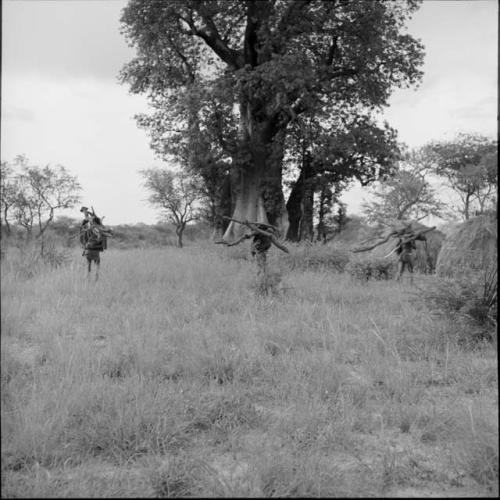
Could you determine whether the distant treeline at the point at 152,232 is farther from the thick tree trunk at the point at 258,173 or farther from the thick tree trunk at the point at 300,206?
the thick tree trunk at the point at 258,173

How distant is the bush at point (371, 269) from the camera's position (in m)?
13.3

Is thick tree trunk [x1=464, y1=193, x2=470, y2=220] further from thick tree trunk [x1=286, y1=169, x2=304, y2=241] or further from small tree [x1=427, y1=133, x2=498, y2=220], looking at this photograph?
thick tree trunk [x1=286, y1=169, x2=304, y2=241]

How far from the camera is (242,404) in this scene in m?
4.15

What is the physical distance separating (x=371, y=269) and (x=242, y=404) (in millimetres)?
10042

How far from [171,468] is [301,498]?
0.78m

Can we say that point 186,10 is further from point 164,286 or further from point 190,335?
point 190,335

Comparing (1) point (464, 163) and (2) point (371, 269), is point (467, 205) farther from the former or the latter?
(2) point (371, 269)

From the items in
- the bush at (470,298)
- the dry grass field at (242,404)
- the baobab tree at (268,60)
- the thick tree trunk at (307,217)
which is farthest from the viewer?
the thick tree trunk at (307,217)

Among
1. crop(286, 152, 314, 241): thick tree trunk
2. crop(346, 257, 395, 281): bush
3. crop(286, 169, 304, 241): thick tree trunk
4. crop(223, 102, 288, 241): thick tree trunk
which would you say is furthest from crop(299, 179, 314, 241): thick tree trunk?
crop(346, 257, 395, 281): bush

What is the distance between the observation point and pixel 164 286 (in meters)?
9.80

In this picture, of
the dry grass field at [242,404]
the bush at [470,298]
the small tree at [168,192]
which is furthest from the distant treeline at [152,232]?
the bush at [470,298]

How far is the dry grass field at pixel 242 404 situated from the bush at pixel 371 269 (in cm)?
550

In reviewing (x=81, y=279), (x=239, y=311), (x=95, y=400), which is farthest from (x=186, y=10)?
(x=95, y=400)

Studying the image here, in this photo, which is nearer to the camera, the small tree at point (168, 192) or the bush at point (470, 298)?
the bush at point (470, 298)
